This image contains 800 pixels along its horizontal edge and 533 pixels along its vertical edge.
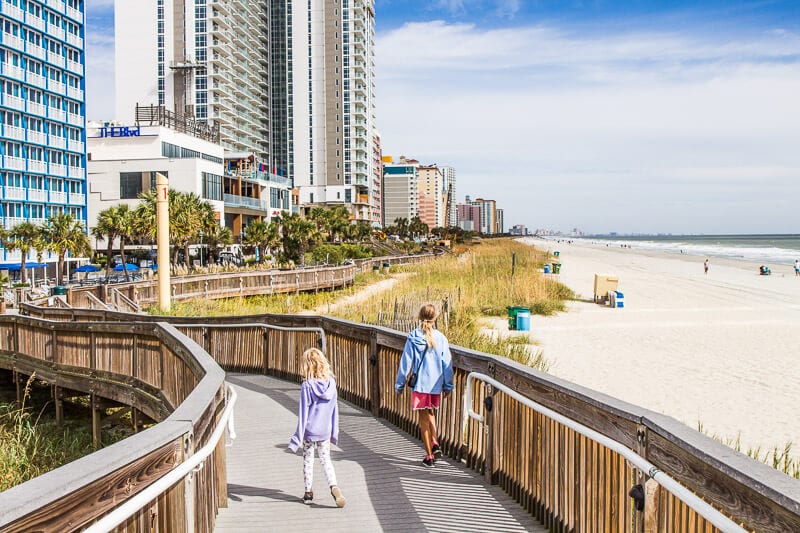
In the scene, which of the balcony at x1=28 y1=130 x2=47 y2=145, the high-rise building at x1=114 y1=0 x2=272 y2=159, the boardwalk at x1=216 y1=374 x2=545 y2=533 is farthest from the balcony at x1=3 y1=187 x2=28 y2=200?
the boardwalk at x1=216 y1=374 x2=545 y2=533

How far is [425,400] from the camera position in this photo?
265 inches

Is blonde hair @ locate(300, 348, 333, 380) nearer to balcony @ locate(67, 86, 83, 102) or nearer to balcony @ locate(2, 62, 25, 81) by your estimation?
balcony @ locate(2, 62, 25, 81)

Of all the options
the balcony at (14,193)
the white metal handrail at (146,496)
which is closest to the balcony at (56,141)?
the balcony at (14,193)

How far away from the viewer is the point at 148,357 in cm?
1012

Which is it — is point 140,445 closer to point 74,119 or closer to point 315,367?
point 315,367

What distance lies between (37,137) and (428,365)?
6451 cm

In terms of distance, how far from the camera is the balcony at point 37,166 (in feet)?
198

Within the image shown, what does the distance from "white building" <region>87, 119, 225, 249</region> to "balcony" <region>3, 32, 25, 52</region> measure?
11.6 m

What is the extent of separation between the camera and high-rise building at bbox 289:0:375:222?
5022 inches

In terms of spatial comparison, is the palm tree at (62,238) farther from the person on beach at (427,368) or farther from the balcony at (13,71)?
the person on beach at (427,368)

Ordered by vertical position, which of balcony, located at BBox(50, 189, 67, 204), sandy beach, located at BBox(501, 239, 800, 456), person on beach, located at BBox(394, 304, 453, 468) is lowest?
sandy beach, located at BBox(501, 239, 800, 456)

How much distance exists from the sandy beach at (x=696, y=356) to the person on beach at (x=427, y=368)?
6.49 metres

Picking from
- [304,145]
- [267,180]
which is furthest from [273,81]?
[267,180]

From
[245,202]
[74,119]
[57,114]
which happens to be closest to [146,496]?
[57,114]
